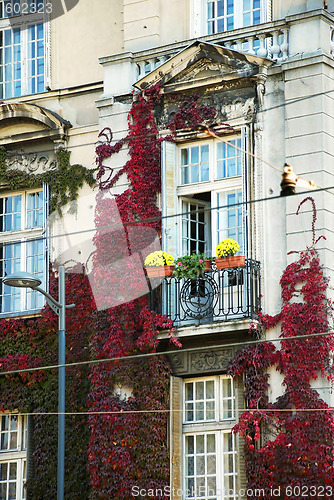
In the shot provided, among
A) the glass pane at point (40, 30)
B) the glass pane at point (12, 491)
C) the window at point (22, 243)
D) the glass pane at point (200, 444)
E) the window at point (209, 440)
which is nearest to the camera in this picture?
the window at point (209, 440)

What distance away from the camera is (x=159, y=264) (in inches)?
870

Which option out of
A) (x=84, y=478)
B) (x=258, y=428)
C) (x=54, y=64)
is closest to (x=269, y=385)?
(x=258, y=428)

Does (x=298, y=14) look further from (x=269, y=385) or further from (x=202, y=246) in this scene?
(x=269, y=385)

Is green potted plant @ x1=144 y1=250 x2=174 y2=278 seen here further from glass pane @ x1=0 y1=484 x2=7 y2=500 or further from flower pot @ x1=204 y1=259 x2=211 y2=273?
glass pane @ x1=0 y1=484 x2=7 y2=500

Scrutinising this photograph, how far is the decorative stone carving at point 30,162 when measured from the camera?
82.0 ft

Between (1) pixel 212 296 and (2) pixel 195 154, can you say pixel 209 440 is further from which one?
(2) pixel 195 154

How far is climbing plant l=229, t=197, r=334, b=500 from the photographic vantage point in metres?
19.9

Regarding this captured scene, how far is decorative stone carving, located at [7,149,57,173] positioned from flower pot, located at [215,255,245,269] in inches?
197

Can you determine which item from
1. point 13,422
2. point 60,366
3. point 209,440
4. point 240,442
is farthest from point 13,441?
point 240,442

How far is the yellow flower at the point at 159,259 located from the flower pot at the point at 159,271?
67mm

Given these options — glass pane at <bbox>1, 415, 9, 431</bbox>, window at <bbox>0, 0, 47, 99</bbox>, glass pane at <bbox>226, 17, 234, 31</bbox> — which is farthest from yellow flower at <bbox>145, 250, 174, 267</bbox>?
window at <bbox>0, 0, 47, 99</bbox>

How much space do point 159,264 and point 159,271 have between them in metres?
0.13

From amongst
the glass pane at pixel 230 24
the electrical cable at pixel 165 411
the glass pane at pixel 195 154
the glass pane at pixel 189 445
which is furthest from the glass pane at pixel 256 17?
the glass pane at pixel 189 445

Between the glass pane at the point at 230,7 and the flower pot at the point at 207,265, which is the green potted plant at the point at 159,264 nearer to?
the flower pot at the point at 207,265
